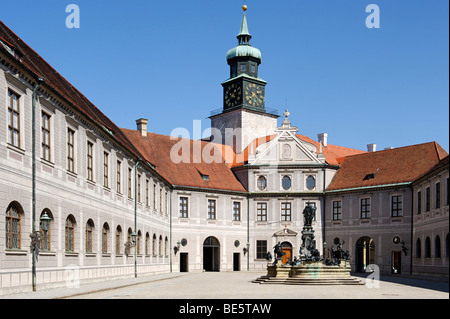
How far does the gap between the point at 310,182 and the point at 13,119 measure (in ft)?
133

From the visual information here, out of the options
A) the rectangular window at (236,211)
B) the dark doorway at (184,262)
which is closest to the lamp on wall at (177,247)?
the dark doorway at (184,262)

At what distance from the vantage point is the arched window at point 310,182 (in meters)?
59.7

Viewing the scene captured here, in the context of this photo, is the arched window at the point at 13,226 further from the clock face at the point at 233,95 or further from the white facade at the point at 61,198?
the clock face at the point at 233,95

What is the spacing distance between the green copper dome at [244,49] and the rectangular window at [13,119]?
49.9m

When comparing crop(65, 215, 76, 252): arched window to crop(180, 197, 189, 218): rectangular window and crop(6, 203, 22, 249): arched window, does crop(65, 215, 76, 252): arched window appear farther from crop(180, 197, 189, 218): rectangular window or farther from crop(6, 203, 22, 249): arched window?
crop(180, 197, 189, 218): rectangular window

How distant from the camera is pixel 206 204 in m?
58.2

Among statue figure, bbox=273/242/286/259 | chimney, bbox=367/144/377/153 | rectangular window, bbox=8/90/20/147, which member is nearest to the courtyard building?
rectangular window, bbox=8/90/20/147

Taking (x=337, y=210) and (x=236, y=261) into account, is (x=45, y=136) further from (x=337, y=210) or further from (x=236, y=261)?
(x=337, y=210)

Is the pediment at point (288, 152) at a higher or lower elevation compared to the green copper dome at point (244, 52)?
lower

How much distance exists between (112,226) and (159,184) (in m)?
15.0

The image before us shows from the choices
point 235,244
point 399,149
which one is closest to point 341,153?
point 399,149

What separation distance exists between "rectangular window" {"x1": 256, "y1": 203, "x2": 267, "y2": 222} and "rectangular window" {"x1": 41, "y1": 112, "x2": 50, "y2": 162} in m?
36.1

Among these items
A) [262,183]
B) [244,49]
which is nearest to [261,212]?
[262,183]

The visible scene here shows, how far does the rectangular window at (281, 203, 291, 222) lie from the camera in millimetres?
59594
